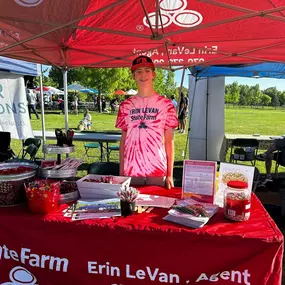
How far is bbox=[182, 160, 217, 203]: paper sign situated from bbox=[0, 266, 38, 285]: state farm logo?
937 mm

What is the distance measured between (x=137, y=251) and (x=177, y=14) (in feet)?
7.27

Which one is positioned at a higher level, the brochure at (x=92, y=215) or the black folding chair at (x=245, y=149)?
the brochure at (x=92, y=215)

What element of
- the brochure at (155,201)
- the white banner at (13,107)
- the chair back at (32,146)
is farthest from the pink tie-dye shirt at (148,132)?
the white banner at (13,107)

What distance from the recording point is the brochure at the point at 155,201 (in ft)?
5.47

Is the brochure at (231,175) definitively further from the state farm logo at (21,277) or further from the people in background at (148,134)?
the state farm logo at (21,277)

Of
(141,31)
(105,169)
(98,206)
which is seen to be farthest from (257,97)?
(98,206)

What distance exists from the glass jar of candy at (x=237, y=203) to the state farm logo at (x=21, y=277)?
1.05 m

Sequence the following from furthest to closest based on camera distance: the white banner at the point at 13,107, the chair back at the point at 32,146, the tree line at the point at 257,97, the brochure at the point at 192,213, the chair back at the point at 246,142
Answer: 1. the tree line at the point at 257,97
2. the chair back at the point at 246,142
3. the white banner at the point at 13,107
4. the chair back at the point at 32,146
5. the brochure at the point at 192,213

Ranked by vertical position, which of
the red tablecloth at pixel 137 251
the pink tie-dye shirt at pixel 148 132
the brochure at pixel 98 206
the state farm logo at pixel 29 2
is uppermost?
the state farm logo at pixel 29 2

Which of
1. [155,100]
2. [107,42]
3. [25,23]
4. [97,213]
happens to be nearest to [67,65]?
[107,42]

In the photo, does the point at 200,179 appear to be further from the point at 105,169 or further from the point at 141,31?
the point at 141,31

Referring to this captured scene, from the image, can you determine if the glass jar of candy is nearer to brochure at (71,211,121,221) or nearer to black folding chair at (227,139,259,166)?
brochure at (71,211,121,221)

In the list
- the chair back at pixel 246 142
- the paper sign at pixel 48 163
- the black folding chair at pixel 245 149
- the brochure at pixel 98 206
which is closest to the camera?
the brochure at pixel 98 206

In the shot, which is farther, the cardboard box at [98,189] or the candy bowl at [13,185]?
the cardboard box at [98,189]
